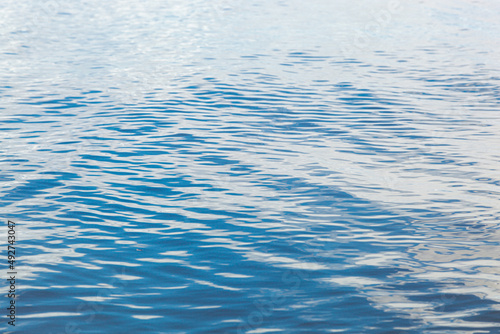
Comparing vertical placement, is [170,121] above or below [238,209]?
above

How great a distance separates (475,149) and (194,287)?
381 inches

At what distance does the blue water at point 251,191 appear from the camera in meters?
8.64

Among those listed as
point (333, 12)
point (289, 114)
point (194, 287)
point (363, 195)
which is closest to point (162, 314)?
point (194, 287)

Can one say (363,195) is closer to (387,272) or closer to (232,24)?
(387,272)

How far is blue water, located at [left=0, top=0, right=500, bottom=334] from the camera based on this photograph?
8.64 metres

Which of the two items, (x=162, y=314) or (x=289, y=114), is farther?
(x=289, y=114)

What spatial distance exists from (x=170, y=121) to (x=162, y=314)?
1065 cm

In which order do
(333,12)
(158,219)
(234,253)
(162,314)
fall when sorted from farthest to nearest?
(333,12) → (158,219) → (234,253) → (162,314)

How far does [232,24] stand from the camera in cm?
3919

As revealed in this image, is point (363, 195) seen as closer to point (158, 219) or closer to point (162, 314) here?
point (158, 219)

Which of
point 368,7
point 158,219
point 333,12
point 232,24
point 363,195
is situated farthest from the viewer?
point 368,7

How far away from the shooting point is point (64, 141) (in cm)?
1623

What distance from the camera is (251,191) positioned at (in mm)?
12938

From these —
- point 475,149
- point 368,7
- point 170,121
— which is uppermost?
point 368,7
